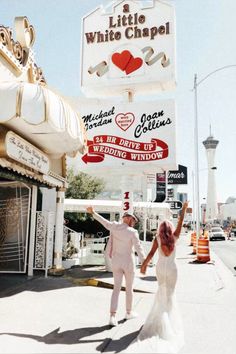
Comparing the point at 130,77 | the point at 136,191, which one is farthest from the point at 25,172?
the point at 136,191

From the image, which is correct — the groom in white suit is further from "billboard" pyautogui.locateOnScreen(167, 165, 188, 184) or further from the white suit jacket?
"billboard" pyautogui.locateOnScreen(167, 165, 188, 184)

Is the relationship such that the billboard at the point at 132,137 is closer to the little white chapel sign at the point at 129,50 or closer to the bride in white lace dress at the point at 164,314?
the little white chapel sign at the point at 129,50

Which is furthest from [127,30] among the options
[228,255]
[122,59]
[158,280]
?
[228,255]

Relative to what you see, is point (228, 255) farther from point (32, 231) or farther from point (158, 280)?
point (158, 280)

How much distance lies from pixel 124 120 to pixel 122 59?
2503 mm

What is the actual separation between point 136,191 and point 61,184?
27090 mm

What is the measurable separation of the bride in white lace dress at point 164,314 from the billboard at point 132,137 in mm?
6920

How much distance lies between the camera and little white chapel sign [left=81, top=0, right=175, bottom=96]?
43.4 feet

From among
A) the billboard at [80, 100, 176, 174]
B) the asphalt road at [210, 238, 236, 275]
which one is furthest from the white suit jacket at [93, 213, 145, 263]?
the asphalt road at [210, 238, 236, 275]

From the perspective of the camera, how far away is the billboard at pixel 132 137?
41.1 ft

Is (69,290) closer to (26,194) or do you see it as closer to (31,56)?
(26,194)

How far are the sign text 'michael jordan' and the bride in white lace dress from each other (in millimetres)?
9609

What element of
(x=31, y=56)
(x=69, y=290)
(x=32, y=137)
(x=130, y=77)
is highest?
(x=130, y=77)

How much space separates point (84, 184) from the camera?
88.2 feet
